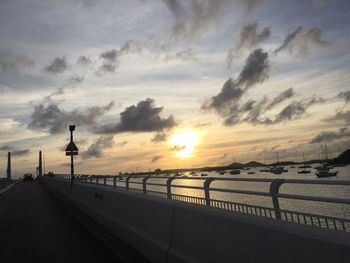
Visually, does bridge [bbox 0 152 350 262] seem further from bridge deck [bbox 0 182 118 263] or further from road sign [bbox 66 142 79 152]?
road sign [bbox 66 142 79 152]

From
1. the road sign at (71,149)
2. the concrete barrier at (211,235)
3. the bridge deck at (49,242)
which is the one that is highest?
the road sign at (71,149)

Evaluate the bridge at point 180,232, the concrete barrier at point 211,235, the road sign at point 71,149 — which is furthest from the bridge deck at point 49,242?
the road sign at point 71,149

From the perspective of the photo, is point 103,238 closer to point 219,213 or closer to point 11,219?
point 219,213

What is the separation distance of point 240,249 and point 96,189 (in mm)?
10541

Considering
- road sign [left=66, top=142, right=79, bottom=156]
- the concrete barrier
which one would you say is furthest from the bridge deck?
road sign [left=66, top=142, right=79, bottom=156]

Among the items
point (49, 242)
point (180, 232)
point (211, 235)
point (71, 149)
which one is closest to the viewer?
point (211, 235)

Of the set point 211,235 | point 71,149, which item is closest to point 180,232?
point 211,235

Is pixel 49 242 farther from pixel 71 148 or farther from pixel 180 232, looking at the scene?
pixel 71 148

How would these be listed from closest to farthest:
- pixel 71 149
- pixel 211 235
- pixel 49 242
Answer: pixel 211 235 < pixel 49 242 < pixel 71 149

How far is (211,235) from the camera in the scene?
6.38m

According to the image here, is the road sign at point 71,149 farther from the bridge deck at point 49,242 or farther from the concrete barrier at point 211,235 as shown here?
the concrete barrier at point 211,235

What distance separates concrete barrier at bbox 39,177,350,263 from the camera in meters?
4.30

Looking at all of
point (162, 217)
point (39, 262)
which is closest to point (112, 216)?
point (39, 262)

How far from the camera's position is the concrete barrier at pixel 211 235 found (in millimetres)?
4297
